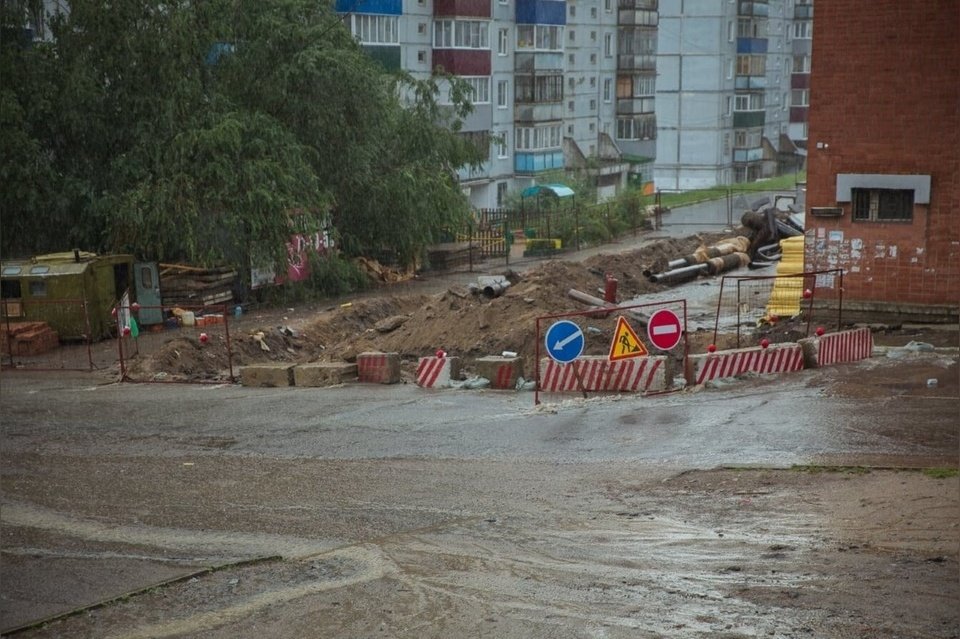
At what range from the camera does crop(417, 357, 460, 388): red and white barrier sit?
68.1ft

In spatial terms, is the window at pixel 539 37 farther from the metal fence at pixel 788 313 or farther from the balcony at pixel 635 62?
the metal fence at pixel 788 313

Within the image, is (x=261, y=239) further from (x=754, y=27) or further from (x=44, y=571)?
(x=754, y=27)

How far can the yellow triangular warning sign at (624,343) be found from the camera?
1819 centimetres

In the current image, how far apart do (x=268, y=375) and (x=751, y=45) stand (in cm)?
5555

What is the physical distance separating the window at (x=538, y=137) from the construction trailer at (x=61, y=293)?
117ft

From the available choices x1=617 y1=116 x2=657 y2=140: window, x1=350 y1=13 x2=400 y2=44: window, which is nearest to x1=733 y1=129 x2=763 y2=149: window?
x1=617 y1=116 x2=657 y2=140: window

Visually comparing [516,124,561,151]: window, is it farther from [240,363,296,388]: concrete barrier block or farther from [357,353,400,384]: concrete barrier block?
[357,353,400,384]: concrete barrier block

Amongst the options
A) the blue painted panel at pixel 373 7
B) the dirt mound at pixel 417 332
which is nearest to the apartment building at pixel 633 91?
the blue painted panel at pixel 373 7

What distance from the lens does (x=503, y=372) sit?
2038 cm

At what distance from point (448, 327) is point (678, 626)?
16928 mm

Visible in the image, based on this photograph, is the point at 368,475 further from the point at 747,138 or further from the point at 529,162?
the point at 747,138

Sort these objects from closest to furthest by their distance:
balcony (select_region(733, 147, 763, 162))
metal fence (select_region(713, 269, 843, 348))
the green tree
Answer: metal fence (select_region(713, 269, 843, 348))
the green tree
balcony (select_region(733, 147, 763, 162))

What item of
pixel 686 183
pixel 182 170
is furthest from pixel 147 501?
pixel 686 183

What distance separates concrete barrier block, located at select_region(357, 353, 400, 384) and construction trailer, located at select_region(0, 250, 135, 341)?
849 cm
